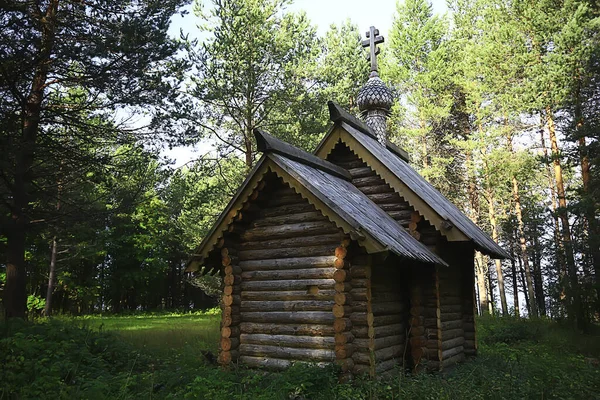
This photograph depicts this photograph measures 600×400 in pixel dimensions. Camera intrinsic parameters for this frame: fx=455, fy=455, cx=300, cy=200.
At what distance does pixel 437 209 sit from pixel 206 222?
61.9ft

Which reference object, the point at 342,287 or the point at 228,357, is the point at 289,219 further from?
the point at 228,357

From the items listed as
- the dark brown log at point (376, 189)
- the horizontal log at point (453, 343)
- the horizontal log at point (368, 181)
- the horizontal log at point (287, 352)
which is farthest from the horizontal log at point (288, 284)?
the horizontal log at point (453, 343)

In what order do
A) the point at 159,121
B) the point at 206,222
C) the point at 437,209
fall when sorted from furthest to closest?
the point at 206,222 < the point at 159,121 < the point at 437,209

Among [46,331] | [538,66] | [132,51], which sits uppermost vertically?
[538,66]

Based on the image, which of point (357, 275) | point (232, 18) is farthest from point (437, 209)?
point (232, 18)

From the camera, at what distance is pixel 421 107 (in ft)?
93.7

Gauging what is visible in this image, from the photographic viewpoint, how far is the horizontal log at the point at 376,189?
1159cm

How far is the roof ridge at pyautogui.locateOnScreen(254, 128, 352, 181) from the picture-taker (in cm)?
937

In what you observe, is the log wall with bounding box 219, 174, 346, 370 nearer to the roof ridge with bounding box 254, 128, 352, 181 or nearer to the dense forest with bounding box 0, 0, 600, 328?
the roof ridge with bounding box 254, 128, 352, 181

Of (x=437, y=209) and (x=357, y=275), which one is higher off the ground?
(x=437, y=209)

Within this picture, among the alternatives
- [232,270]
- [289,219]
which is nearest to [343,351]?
[289,219]

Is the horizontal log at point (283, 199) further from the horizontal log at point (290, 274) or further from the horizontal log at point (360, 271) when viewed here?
the horizontal log at point (360, 271)

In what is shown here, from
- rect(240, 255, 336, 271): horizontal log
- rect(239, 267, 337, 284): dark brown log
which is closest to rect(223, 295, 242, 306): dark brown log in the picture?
rect(239, 267, 337, 284): dark brown log

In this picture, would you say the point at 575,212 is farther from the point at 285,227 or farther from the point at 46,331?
the point at 46,331
